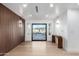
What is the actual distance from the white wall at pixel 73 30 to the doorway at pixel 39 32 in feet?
23.9

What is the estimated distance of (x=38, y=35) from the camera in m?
14.8

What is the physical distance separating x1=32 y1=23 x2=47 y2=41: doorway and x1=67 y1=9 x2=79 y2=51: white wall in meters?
7.27

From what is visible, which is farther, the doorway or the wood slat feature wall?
the doorway

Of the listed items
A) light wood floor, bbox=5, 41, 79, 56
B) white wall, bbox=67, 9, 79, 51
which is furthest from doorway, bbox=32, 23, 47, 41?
white wall, bbox=67, 9, 79, 51

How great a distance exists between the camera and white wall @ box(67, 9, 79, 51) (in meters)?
7.28

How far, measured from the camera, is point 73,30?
24.0 ft

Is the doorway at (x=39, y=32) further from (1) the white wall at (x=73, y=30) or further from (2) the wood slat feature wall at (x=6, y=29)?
(1) the white wall at (x=73, y=30)

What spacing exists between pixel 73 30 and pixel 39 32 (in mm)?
7856

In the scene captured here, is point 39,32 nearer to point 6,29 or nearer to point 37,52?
point 37,52

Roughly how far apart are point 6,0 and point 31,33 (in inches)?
515

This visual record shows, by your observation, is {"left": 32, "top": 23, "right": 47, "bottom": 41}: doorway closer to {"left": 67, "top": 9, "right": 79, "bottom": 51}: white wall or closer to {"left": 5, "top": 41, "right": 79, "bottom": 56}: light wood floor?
{"left": 5, "top": 41, "right": 79, "bottom": 56}: light wood floor

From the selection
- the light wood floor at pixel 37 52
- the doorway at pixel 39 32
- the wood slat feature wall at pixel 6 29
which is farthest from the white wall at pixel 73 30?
the doorway at pixel 39 32

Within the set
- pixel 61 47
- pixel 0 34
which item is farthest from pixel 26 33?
pixel 0 34

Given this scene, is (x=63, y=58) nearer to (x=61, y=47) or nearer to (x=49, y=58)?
(x=49, y=58)
